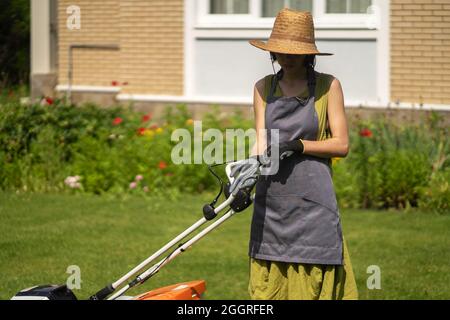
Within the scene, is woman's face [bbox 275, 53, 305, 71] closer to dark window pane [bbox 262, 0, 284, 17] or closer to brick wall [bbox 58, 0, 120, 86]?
dark window pane [bbox 262, 0, 284, 17]

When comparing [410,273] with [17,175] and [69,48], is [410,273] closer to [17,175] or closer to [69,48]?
[17,175]

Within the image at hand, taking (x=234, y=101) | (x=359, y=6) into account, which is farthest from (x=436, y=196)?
(x=234, y=101)

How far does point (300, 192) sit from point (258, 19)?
7.12m

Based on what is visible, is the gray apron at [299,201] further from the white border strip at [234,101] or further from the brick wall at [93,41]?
the brick wall at [93,41]

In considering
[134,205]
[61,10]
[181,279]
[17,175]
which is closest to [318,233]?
[181,279]

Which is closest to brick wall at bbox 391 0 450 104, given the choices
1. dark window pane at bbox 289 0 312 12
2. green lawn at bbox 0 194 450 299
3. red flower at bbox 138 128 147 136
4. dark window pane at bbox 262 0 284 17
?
dark window pane at bbox 289 0 312 12

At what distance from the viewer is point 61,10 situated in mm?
13539

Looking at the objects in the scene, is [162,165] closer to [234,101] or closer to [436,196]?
[234,101]

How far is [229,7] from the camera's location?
38.0 ft

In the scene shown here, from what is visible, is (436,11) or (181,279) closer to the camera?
(181,279)

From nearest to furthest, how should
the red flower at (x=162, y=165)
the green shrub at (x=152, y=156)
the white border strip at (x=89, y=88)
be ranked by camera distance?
the green shrub at (x=152, y=156)
the red flower at (x=162, y=165)
the white border strip at (x=89, y=88)

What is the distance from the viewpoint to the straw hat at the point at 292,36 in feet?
14.8

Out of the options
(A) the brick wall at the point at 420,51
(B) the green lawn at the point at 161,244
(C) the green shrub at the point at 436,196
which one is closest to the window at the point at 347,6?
(A) the brick wall at the point at 420,51
